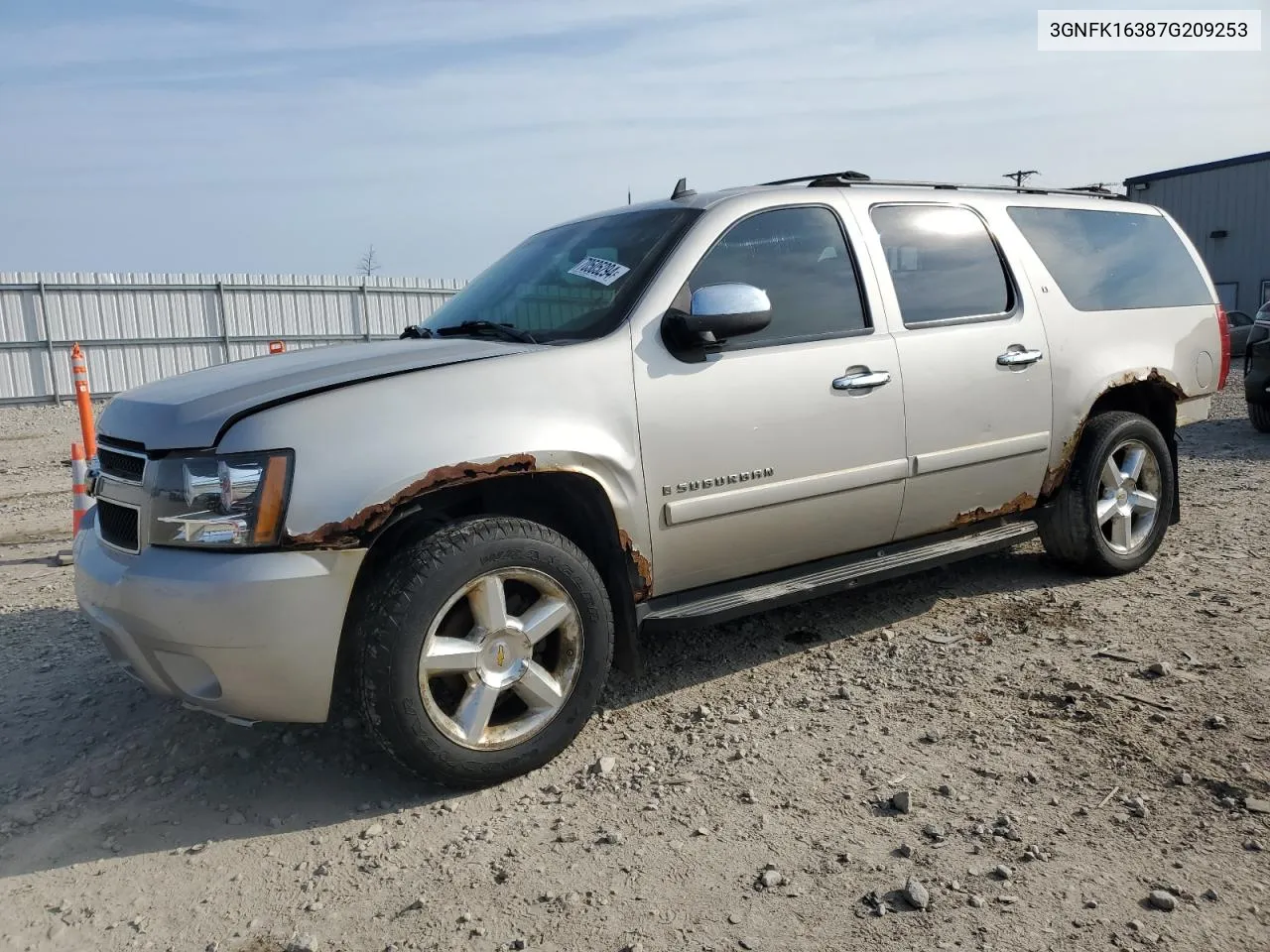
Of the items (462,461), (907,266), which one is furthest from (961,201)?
(462,461)

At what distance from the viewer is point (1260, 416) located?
9.29 meters

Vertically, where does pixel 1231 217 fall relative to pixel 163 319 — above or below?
above

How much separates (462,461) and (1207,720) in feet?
8.36

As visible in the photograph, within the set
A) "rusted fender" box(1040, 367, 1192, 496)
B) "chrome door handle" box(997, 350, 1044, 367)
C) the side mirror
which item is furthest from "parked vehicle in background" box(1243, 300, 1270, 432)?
the side mirror

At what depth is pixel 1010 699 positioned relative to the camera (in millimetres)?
3441

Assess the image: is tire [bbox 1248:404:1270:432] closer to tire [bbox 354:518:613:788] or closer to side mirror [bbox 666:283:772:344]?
side mirror [bbox 666:283:772:344]

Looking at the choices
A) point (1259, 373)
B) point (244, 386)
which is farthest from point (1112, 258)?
point (1259, 373)

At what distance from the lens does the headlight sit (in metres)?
2.61

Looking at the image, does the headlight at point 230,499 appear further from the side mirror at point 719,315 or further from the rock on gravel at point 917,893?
the rock on gravel at point 917,893

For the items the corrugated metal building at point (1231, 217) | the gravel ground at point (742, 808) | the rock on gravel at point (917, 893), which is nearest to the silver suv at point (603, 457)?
the gravel ground at point (742, 808)

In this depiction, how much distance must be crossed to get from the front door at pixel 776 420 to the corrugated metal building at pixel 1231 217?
20.9m

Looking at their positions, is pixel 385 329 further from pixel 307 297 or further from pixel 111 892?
pixel 111 892

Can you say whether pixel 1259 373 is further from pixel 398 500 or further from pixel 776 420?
Result: pixel 398 500

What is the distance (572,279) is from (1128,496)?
3009mm
